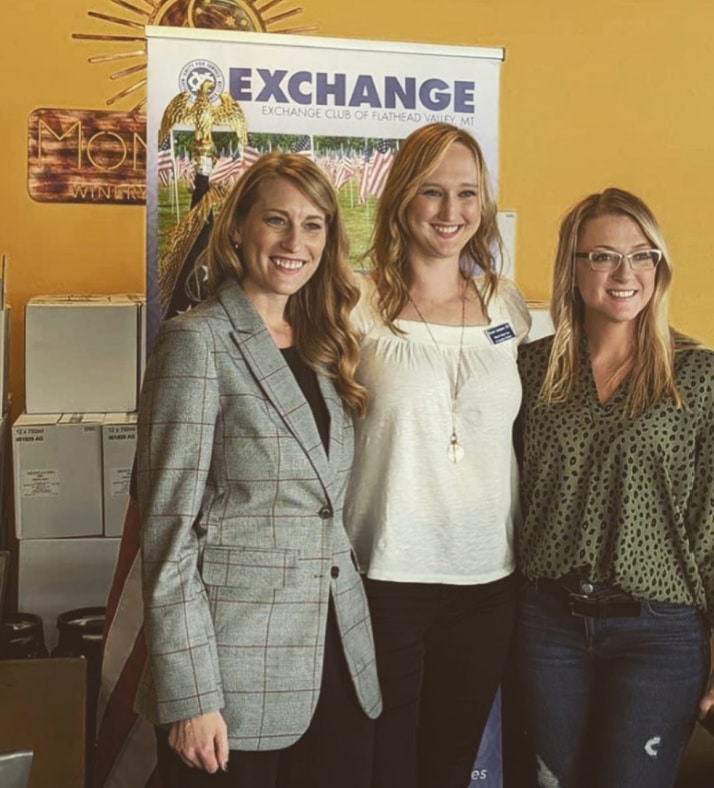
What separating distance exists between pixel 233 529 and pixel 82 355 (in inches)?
71.3

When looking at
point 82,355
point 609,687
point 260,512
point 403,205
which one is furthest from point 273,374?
point 82,355

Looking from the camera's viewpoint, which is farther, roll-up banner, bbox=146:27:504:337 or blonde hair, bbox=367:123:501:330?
roll-up banner, bbox=146:27:504:337

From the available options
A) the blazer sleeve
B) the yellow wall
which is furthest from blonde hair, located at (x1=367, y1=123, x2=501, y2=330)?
the yellow wall

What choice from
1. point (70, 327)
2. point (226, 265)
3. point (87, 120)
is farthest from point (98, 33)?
point (226, 265)

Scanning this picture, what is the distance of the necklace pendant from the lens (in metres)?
1.79

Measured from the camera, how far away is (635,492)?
69.5 inches

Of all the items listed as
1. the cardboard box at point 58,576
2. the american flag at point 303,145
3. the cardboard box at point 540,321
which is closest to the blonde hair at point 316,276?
the american flag at point 303,145

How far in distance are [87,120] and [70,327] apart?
3.11 ft

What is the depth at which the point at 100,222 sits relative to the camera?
12.5ft

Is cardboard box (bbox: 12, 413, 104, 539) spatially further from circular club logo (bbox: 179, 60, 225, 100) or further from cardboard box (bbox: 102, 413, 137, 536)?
circular club logo (bbox: 179, 60, 225, 100)

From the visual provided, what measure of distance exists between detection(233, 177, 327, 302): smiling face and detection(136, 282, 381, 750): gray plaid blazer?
0.06m

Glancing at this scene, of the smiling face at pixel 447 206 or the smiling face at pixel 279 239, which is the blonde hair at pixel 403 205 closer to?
the smiling face at pixel 447 206

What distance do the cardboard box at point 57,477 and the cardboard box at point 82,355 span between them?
106mm

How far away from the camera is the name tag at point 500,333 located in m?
1.89
